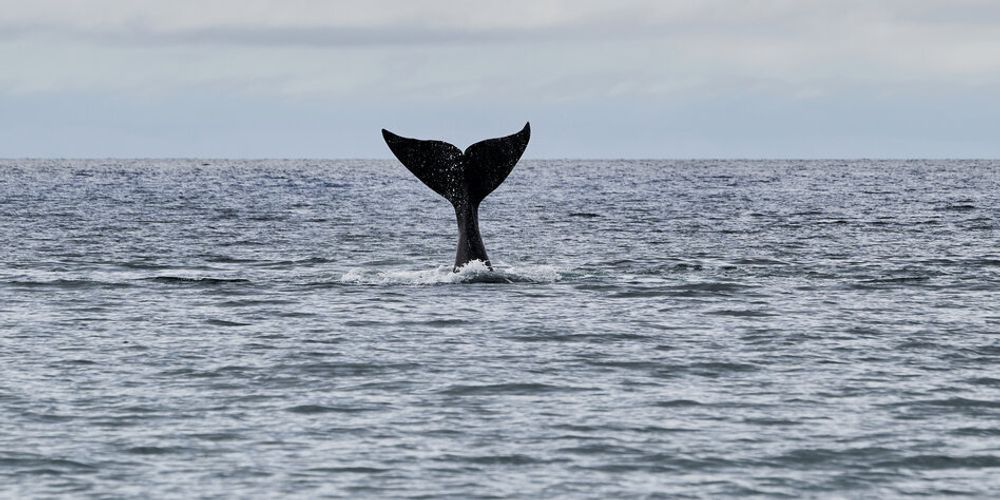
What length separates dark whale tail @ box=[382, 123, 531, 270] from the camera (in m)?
20.0

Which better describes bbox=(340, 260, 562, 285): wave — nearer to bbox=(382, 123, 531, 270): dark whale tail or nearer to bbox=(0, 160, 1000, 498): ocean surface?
bbox=(0, 160, 1000, 498): ocean surface

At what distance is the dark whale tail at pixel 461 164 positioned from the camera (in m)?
20.0

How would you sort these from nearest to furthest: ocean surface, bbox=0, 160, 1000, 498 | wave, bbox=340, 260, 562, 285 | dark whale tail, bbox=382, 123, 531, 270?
1. ocean surface, bbox=0, 160, 1000, 498
2. dark whale tail, bbox=382, 123, 531, 270
3. wave, bbox=340, 260, 562, 285

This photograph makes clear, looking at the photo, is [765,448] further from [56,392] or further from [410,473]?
[56,392]

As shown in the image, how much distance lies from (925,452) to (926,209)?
4271cm

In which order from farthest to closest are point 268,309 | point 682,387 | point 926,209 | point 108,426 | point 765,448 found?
point 926,209 < point 268,309 < point 682,387 < point 108,426 < point 765,448

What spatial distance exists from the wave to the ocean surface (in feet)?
0.21

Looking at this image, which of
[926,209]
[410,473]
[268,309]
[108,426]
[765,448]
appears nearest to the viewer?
[410,473]

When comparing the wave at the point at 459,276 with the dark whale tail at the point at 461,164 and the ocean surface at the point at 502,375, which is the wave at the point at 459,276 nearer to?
the ocean surface at the point at 502,375

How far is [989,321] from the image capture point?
17.2 m

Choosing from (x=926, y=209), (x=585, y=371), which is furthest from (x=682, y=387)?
(x=926, y=209)

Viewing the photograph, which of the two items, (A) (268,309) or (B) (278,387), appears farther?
(A) (268,309)

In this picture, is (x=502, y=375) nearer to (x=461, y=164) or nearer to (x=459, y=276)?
(x=461, y=164)

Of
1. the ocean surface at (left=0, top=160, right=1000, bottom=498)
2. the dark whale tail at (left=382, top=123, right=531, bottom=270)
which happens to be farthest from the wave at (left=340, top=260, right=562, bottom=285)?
the dark whale tail at (left=382, top=123, right=531, bottom=270)
